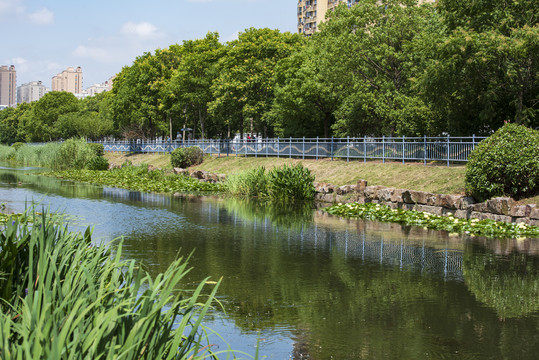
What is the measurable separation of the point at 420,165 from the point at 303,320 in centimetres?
2024

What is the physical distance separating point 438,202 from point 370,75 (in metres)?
18.7

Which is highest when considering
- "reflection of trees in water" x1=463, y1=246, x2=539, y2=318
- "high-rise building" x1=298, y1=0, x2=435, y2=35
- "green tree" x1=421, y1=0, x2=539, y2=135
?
"high-rise building" x1=298, y1=0, x2=435, y2=35

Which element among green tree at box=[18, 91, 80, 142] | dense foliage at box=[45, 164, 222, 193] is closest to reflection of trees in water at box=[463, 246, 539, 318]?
dense foliage at box=[45, 164, 222, 193]

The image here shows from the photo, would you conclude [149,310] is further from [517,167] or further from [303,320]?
[517,167]

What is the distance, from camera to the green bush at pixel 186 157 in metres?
43.5

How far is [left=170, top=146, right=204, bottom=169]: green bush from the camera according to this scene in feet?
143

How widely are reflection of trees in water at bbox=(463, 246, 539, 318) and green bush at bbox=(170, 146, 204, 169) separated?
108ft

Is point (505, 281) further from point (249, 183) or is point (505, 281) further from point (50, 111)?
point (50, 111)

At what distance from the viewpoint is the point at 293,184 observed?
2525cm

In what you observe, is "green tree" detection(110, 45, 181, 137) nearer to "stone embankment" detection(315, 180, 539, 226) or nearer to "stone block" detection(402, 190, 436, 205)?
"stone embankment" detection(315, 180, 539, 226)

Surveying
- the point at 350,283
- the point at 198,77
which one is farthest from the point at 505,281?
the point at 198,77

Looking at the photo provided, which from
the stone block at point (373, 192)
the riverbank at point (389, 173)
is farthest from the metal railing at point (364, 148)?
the stone block at point (373, 192)

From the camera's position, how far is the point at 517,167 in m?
17.2

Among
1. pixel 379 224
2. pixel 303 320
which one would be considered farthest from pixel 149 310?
pixel 379 224
